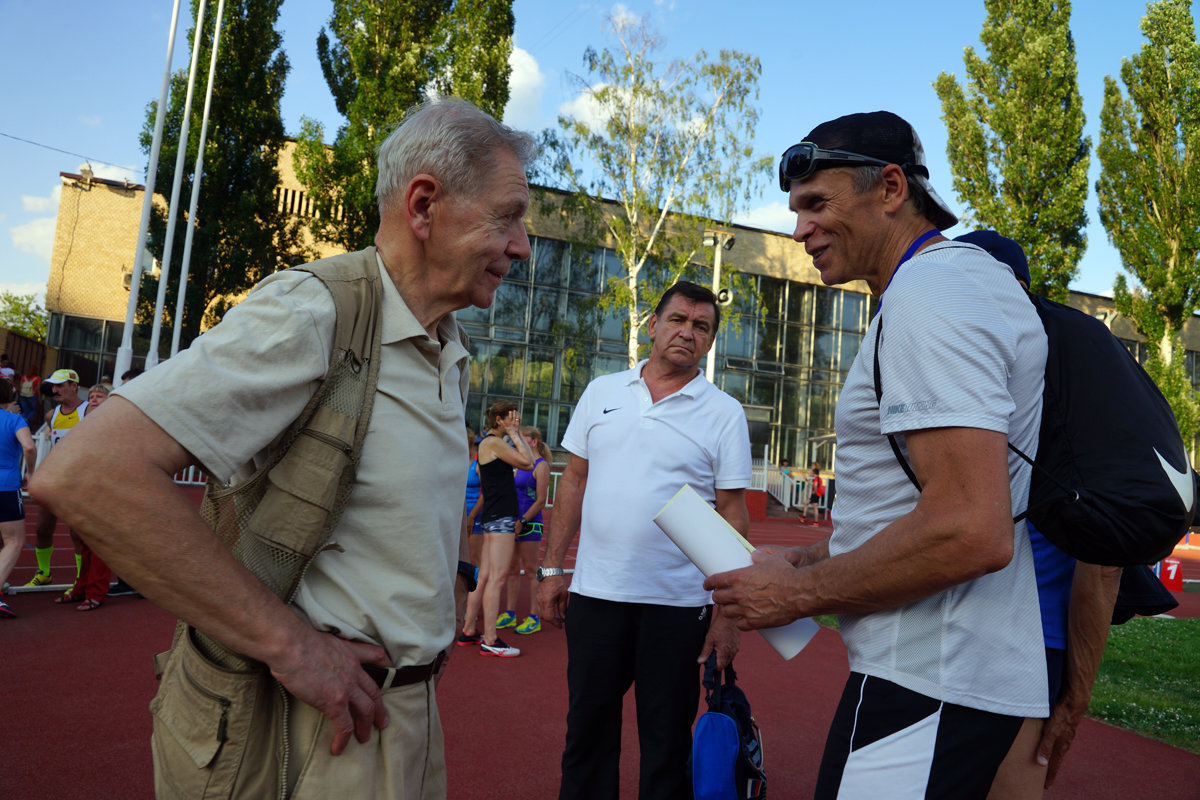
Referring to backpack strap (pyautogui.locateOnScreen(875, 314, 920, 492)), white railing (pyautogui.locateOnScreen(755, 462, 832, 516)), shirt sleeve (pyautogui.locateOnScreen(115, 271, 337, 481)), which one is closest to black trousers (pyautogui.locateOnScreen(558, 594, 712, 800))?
backpack strap (pyautogui.locateOnScreen(875, 314, 920, 492))

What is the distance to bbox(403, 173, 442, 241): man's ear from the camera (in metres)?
1.68

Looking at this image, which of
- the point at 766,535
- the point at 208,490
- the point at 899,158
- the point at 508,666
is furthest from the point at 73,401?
the point at 766,535

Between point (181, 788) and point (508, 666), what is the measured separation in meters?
5.46

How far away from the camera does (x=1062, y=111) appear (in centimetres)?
2536

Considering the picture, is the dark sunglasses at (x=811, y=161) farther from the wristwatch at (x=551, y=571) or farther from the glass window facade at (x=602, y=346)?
the glass window facade at (x=602, y=346)

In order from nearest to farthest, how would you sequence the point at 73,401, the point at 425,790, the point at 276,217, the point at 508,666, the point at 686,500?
1. the point at 425,790
2. the point at 686,500
3. the point at 508,666
4. the point at 73,401
5. the point at 276,217

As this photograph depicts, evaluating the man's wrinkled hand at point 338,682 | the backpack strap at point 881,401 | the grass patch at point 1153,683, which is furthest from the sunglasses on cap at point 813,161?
the grass patch at point 1153,683

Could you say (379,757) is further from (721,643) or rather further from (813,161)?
(721,643)

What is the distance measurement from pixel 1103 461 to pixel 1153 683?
7553 millimetres

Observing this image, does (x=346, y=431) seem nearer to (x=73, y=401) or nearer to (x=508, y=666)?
(x=508, y=666)

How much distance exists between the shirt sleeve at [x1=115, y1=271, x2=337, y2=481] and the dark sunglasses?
3.80 feet

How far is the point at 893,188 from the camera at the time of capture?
70.6 inches

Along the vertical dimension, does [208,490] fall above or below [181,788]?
above

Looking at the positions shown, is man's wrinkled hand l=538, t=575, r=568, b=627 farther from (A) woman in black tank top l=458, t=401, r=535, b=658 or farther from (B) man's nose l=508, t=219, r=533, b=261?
(A) woman in black tank top l=458, t=401, r=535, b=658
